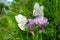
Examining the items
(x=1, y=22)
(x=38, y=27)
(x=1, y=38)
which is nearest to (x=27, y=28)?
(x=38, y=27)

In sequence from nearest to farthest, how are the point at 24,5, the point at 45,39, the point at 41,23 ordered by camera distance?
1. the point at 41,23
2. the point at 45,39
3. the point at 24,5

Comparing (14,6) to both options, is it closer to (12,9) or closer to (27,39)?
(12,9)

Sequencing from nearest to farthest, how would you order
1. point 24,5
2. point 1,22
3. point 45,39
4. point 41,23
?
point 41,23
point 45,39
point 24,5
point 1,22

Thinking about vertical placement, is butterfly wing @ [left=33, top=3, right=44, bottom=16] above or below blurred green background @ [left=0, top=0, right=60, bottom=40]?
above

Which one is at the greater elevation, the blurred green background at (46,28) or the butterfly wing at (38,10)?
the butterfly wing at (38,10)

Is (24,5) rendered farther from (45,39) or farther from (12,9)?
(45,39)

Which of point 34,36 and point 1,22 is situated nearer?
point 34,36

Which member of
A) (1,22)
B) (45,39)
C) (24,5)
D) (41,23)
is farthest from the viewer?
(1,22)

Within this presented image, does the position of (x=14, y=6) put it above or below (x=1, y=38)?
above

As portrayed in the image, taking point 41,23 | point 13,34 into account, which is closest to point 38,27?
point 41,23
